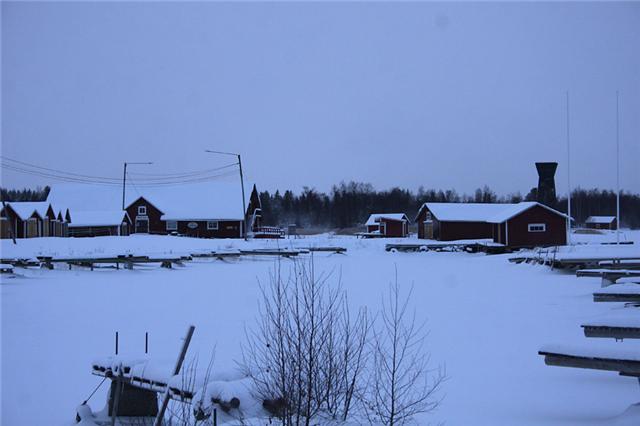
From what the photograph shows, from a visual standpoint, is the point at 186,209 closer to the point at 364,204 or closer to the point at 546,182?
the point at 546,182

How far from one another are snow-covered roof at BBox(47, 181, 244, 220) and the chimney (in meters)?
27.4

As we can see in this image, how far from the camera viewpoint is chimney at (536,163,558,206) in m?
53.8

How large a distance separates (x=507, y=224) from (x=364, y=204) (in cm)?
7861

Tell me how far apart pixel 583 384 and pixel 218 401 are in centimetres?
522

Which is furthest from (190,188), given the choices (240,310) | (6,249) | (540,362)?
(540,362)

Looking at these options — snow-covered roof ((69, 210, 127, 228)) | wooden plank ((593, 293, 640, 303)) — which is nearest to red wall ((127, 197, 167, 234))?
snow-covered roof ((69, 210, 127, 228))

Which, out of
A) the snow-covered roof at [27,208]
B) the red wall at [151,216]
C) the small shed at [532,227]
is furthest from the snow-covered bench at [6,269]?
the red wall at [151,216]

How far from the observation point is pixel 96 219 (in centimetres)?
5566

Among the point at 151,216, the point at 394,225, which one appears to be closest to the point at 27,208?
the point at 151,216

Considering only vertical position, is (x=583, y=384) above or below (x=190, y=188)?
below

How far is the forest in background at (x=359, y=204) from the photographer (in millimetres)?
114812

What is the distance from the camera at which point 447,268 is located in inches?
1143

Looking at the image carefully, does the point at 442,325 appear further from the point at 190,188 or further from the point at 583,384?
the point at 190,188

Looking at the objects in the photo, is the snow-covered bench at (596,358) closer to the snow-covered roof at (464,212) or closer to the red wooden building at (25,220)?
the red wooden building at (25,220)
